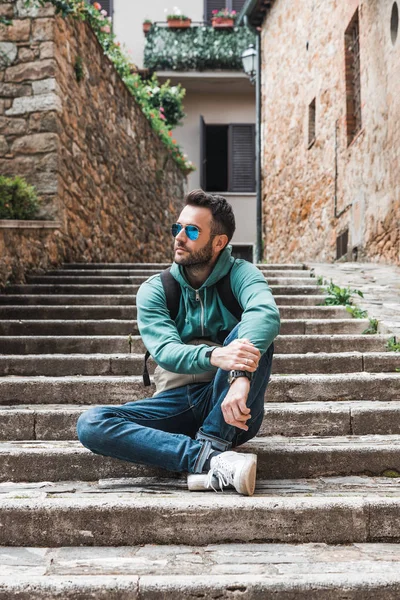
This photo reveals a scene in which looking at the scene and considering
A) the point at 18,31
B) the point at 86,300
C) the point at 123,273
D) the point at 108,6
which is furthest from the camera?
the point at 108,6

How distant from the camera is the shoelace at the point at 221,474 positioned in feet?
7.79

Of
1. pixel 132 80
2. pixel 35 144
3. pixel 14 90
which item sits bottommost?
pixel 35 144

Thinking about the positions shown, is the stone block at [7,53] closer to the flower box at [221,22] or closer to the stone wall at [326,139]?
the stone wall at [326,139]

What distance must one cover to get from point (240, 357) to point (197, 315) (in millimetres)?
398

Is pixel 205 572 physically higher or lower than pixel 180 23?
lower

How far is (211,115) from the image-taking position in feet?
50.5

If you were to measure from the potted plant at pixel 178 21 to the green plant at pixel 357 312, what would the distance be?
11327 millimetres

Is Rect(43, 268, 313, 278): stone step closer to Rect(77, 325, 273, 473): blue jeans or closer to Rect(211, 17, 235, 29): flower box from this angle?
Rect(77, 325, 273, 473): blue jeans

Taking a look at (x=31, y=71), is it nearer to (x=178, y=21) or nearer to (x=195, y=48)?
(x=195, y=48)

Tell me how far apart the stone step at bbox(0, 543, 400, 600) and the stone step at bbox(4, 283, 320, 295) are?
359 cm

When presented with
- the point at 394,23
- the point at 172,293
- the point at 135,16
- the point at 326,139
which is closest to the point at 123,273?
the point at 394,23

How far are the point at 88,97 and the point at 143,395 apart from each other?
5.01m

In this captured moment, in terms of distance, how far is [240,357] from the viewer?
2.34 metres

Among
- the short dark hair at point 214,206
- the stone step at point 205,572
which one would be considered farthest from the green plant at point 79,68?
the stone step at point 205,572
